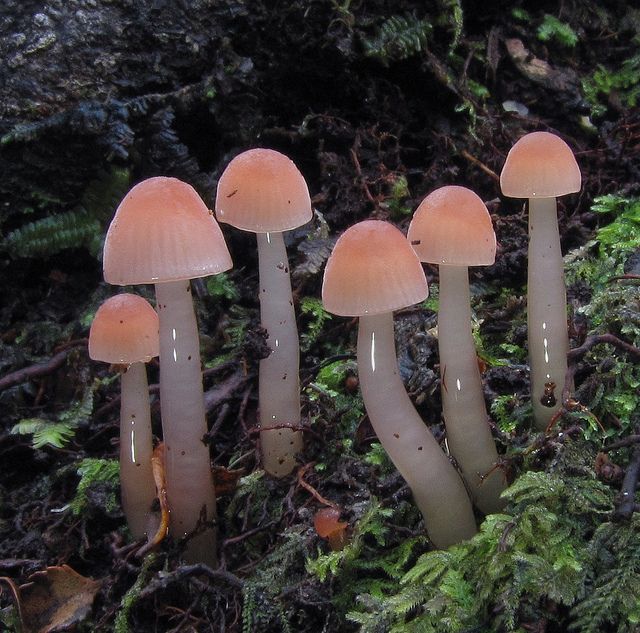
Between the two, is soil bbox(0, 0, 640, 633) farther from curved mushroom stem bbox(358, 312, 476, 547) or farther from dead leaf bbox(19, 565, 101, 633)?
curved mushroom stem bbox(358, 312, 476, 547)

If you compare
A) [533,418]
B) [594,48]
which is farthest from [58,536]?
[594,48]

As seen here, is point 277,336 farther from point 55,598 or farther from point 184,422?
point 55,598

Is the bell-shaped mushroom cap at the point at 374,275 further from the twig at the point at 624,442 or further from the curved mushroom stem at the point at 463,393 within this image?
the twig at the point at 624,442

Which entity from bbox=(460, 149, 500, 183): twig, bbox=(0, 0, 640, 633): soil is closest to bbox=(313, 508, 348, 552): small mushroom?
bbox=(0, 0, 640, 633): soil

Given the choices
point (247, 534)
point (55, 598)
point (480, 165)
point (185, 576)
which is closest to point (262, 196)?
point (247, 534)

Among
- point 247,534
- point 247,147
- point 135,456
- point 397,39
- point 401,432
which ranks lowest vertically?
point 247,534
